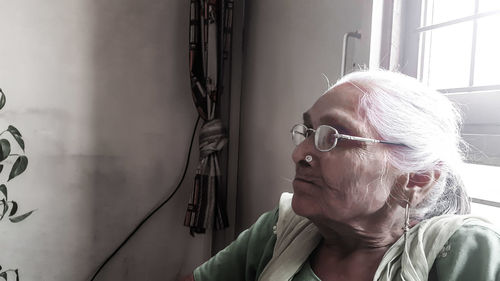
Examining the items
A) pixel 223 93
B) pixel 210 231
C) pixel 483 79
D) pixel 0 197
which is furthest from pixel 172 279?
pixel 483 79

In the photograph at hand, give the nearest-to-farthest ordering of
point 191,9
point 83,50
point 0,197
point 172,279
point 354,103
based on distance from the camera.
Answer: point 354,103 → point 0,197 → point 83,50 → point 191,9 → point 172,279

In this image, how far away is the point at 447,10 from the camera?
1.20 meters

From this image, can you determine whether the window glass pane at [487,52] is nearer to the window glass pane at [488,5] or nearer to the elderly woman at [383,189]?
the window glass pane at [488,5]

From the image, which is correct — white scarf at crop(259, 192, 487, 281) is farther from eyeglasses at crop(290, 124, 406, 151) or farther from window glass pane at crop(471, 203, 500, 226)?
window glass pane at crop(471, 203, 500, 226)

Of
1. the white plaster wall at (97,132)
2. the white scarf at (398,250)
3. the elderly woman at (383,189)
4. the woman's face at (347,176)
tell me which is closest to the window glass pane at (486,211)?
Result: the elderly woman at (383,189)

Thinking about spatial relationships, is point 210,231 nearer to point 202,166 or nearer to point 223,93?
point 202,166

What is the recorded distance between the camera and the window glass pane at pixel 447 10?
3.69 feet

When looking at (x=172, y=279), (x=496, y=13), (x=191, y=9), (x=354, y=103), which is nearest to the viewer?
(x=354, y=103)

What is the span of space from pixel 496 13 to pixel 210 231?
1686mm

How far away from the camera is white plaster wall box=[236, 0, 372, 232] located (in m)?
1.35

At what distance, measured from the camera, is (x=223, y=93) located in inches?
80.7

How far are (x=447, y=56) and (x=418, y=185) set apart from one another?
614 millimetres

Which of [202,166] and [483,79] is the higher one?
[483,79]

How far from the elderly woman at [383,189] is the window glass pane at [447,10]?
468mm
